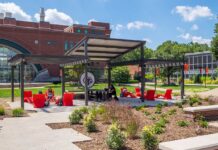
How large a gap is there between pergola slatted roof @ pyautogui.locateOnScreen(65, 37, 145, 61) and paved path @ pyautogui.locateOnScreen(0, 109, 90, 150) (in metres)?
9.52

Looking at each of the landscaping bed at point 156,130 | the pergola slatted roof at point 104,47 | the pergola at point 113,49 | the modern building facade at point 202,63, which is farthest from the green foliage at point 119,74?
the landscaping bed at point 156,130

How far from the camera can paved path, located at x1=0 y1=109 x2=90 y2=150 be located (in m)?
7.61

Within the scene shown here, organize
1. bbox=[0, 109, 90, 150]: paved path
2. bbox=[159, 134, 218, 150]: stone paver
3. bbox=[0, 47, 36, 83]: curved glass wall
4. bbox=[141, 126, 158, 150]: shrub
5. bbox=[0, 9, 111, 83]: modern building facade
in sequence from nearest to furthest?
bbox=[159, 134, 218, 150]: stone paver, bbox=[141, 126, 158, 150]: shrub, bbox=[0, 109, 90, 150]: paved path, bbox=[0, 9, 111, 83]: modern building facade, bbox=[0, 47, 36, 83]: curved glass wall

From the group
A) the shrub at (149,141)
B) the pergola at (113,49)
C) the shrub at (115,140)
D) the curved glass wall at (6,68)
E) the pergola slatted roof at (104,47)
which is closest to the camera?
the shrub at (149,141)

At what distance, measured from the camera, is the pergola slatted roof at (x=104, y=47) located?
2028 centimetres

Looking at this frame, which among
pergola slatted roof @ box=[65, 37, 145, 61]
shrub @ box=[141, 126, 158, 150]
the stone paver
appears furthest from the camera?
pergola slatted roof @ box=[65, 37, 145, 61]

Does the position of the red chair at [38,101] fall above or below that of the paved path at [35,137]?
above

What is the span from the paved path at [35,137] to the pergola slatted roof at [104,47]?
9.52m

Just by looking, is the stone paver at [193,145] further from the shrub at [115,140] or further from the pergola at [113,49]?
the pergola at [113,49]

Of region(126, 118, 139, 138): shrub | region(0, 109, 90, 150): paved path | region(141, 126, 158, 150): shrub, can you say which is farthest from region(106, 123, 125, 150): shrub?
region(126, 118, 139, 138): shrub

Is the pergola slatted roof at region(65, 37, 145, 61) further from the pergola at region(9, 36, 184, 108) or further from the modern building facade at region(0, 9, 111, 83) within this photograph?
the modern building facade at region(0, 9, 111, 83)

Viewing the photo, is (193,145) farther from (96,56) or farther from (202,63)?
(202,63)

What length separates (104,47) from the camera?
22.3 m

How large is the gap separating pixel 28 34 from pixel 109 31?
2666 centimetres
